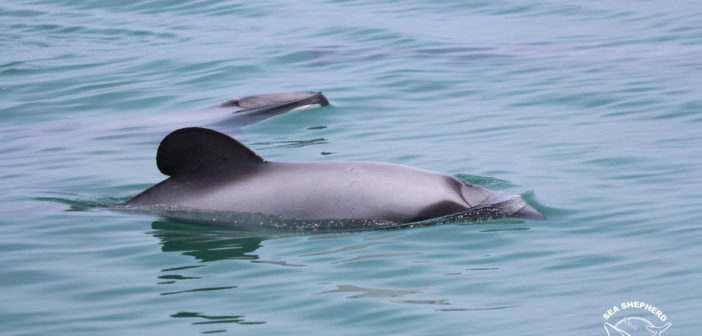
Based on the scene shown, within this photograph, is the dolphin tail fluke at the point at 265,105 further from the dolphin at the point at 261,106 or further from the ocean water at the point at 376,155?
the ocean water at the point at 376,155

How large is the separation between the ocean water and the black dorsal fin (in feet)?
1.84

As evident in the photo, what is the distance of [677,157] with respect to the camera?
11.5 m

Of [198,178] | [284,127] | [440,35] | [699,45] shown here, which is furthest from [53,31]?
[198,178]

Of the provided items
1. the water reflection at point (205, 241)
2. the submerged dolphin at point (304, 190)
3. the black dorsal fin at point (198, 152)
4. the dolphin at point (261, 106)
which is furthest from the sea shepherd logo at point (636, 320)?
the dolphin at point (261, 106)

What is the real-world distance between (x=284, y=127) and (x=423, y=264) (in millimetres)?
6135

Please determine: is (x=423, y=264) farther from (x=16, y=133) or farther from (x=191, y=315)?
(x=16, y=133)

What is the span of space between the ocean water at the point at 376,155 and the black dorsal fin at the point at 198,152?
1.84ft

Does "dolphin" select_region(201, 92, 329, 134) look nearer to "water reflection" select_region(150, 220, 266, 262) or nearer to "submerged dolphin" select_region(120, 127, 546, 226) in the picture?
"submerged dolphin" select_region(120, 127, 546, 226)

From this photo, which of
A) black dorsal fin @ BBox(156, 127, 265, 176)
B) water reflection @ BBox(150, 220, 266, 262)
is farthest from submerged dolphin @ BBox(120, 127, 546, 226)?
water reflection @ BBox(150, 220, 266, 262)

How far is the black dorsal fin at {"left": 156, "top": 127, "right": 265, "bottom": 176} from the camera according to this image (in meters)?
8.77

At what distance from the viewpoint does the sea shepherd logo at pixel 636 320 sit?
6.52m

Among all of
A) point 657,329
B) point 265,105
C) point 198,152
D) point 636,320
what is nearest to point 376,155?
point 265,105

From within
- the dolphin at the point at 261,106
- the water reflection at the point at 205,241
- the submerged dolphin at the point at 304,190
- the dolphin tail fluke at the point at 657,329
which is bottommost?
the dolphin tail fluke at the point at 657,329

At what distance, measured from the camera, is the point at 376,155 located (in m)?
12.2
